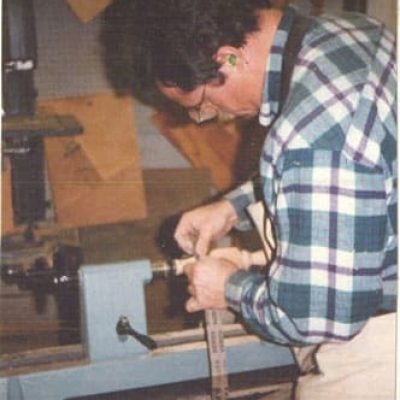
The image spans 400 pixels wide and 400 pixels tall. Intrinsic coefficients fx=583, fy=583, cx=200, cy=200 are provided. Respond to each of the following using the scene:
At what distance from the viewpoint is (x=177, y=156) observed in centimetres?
164

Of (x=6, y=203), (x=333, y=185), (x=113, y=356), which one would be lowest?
(x=113, y=356)

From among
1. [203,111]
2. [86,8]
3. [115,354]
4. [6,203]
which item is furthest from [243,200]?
[86,8]

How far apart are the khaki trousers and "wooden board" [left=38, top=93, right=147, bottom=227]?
0.92 metres

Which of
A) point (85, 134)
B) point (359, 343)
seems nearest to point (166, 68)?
point (359, 343)

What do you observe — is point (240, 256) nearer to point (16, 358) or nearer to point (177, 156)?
point (16, 358)

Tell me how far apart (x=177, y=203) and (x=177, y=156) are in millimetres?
136

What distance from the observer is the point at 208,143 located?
1614mm

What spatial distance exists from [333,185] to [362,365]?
25 cm

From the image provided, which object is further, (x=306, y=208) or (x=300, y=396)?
(x=300, y=396)

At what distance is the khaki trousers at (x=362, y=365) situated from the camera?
26.0 inches

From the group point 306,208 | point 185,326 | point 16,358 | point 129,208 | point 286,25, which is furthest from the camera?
point 129,208

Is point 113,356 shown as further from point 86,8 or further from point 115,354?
point 86,8

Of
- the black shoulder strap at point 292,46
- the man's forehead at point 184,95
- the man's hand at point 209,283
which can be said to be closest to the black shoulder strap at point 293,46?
the black shoulder strap at point 292,46

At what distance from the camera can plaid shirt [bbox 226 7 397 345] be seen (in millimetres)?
552
